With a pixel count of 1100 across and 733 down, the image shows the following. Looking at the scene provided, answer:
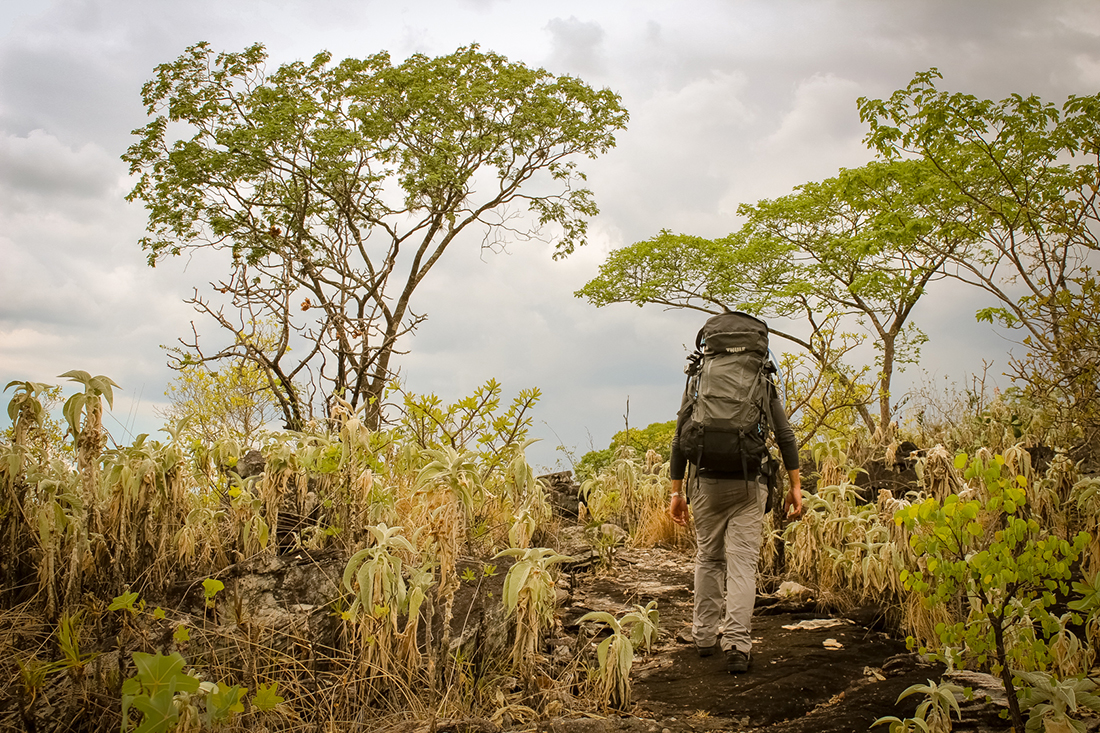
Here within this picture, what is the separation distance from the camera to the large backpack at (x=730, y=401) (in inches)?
157

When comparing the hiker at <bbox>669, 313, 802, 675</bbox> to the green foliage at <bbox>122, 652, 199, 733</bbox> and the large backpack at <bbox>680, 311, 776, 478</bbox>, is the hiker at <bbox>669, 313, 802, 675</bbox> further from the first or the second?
the green foliage at <bbox>122, 652, 199, 733</bbox>

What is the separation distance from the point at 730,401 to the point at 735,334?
40 cm

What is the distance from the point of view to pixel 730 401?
4.06 m

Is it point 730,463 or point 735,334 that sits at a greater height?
point 735,334

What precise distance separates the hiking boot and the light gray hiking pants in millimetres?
45

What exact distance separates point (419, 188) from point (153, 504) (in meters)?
13.1

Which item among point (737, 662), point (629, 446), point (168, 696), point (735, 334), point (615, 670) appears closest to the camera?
point (168, 696)

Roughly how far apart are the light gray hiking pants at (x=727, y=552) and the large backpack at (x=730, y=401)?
0.14 meters

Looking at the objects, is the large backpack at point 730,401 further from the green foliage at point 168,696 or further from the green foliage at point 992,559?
the green foliage at point 168,696

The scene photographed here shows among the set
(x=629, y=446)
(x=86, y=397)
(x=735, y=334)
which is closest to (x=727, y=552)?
(x=735, y=334)

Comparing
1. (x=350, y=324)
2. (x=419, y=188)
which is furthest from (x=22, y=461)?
(x=419, y=188)

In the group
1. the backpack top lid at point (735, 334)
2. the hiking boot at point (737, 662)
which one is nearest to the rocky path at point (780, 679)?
the hiking boot at point (737, 662)

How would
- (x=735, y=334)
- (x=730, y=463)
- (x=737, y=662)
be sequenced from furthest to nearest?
(x=735, y=334) < (x=730, y=463) < (x=737, y=662)

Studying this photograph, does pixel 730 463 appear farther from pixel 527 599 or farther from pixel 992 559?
pixel 992 559
